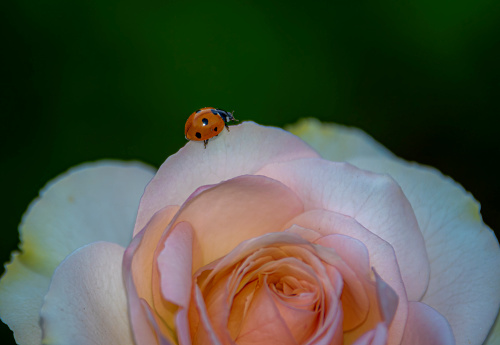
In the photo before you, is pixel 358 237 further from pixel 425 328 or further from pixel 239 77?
pixel 239 77

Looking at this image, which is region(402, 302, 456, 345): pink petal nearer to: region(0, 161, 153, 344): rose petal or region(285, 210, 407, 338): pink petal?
region(285, 210, 407, 338): pink petal

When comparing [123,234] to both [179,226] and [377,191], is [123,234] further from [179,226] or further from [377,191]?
[377,191]

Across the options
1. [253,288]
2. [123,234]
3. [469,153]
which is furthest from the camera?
[469,153]

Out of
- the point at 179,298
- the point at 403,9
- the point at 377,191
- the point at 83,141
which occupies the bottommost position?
the point at 83,141

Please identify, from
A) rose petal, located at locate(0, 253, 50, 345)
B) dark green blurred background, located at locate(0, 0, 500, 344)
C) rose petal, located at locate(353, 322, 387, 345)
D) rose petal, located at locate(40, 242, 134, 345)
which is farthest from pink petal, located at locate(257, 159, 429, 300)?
dark green blurred background, located at locate(0, 0, 500, 344)

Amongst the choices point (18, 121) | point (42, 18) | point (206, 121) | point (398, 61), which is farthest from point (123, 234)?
point (398, 61)

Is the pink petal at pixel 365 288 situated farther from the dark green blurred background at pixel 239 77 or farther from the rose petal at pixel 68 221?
the dark green blurred background at pixel 239 77

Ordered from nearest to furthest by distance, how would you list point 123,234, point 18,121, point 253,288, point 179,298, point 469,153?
point 179,298, point 253,288, point 123,234, point 18,121, point 469,153

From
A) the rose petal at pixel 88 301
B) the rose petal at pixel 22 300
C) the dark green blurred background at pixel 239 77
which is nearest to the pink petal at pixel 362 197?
the rose petal at pixel 88 301

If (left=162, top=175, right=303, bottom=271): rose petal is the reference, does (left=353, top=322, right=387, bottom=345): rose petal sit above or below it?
below
